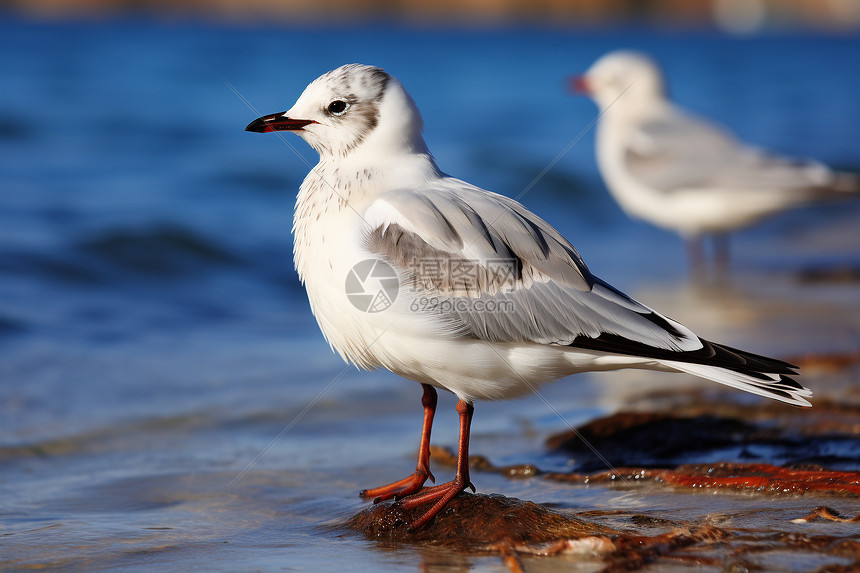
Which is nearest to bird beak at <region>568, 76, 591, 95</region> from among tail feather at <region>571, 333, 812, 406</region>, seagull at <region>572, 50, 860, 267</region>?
seagull at <region>572, 50, 860, 267</region>

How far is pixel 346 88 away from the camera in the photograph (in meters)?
3.58

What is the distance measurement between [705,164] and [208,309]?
4.10 meters

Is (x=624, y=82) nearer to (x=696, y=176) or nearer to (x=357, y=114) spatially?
(x=696, y=176)

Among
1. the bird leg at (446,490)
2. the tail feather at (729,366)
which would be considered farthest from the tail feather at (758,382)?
the bird leg at (446,490)

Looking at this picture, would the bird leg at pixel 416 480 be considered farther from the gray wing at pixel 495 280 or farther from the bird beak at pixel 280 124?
the bird beak at pixel 280 124

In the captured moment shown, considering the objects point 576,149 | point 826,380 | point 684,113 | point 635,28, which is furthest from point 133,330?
point 635,28

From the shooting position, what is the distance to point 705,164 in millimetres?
7895

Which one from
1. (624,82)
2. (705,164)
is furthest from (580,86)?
(705,164)

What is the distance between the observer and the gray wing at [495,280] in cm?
321

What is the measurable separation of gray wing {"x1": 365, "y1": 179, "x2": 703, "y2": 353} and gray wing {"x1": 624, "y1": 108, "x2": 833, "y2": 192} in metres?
4.83

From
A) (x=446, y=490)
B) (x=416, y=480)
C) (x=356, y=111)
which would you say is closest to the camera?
(x=446, y=490)

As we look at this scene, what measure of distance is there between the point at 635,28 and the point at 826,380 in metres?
57.3
